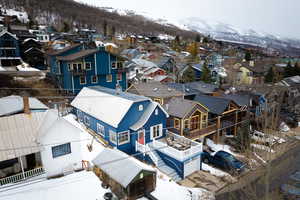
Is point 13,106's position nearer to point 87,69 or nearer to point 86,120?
point 86,120

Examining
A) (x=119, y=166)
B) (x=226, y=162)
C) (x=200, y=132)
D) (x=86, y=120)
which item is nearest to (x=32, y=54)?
(x=86, y=120)

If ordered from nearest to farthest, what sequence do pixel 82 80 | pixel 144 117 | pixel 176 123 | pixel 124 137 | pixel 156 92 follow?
pixel 124 137 < pixel 144 117 < pixel 176 123 < pixel 156 92 < pixel 82 80

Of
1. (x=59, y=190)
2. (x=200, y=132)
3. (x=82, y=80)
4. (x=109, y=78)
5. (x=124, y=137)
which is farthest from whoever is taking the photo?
(x=109, y=78)

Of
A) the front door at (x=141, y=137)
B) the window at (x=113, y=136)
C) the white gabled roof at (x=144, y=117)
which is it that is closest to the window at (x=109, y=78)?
the white gabled roof at (x=144, y=117)

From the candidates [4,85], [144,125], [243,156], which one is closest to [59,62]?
[4,85]

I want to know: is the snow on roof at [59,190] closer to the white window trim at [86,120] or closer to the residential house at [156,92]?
the white window trim at [86,120]

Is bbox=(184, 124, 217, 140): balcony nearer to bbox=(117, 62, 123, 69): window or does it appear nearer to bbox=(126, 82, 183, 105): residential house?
bbox=(126, 82, 183, 105): residential house

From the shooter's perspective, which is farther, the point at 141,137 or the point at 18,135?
the point at 141,137
